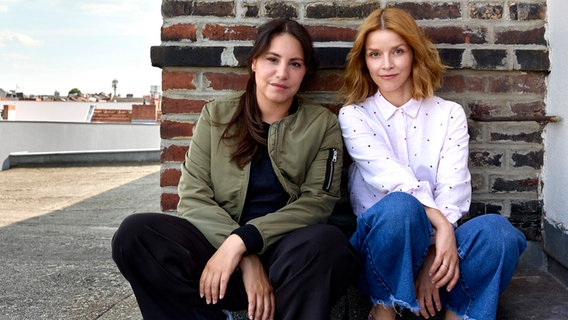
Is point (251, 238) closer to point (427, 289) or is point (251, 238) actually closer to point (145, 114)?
point (427, 289)

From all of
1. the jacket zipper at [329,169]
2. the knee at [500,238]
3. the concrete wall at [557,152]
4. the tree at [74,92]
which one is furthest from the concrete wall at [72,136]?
the tree at [74,92]

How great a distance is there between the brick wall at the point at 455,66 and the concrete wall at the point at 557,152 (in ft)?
0.14

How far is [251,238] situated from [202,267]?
22 centimetres

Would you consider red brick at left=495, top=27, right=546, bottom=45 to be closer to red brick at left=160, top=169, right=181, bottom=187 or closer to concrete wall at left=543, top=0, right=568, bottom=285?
concrete wall at left=543, top=0, right=568, bottom=285

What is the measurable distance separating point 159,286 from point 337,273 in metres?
0.61

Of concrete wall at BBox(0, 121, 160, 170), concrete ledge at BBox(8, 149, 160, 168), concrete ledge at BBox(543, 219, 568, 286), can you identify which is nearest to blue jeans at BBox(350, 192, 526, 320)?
concrete ledge at BBox(543, 219, 568, 286)

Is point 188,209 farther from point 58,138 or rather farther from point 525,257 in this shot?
point 58,138

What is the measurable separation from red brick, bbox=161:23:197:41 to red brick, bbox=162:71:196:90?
0.16 meters

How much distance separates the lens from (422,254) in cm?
198

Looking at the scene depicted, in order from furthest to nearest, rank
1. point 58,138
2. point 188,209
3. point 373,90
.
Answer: point 58,138
point 373,90
point 188,209

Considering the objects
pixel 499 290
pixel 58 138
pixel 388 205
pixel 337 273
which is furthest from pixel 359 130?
pixel 58 138

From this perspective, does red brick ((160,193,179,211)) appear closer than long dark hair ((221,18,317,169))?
No

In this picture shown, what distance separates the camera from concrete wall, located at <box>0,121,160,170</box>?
42.6 feet

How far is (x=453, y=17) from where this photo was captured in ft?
8.54
